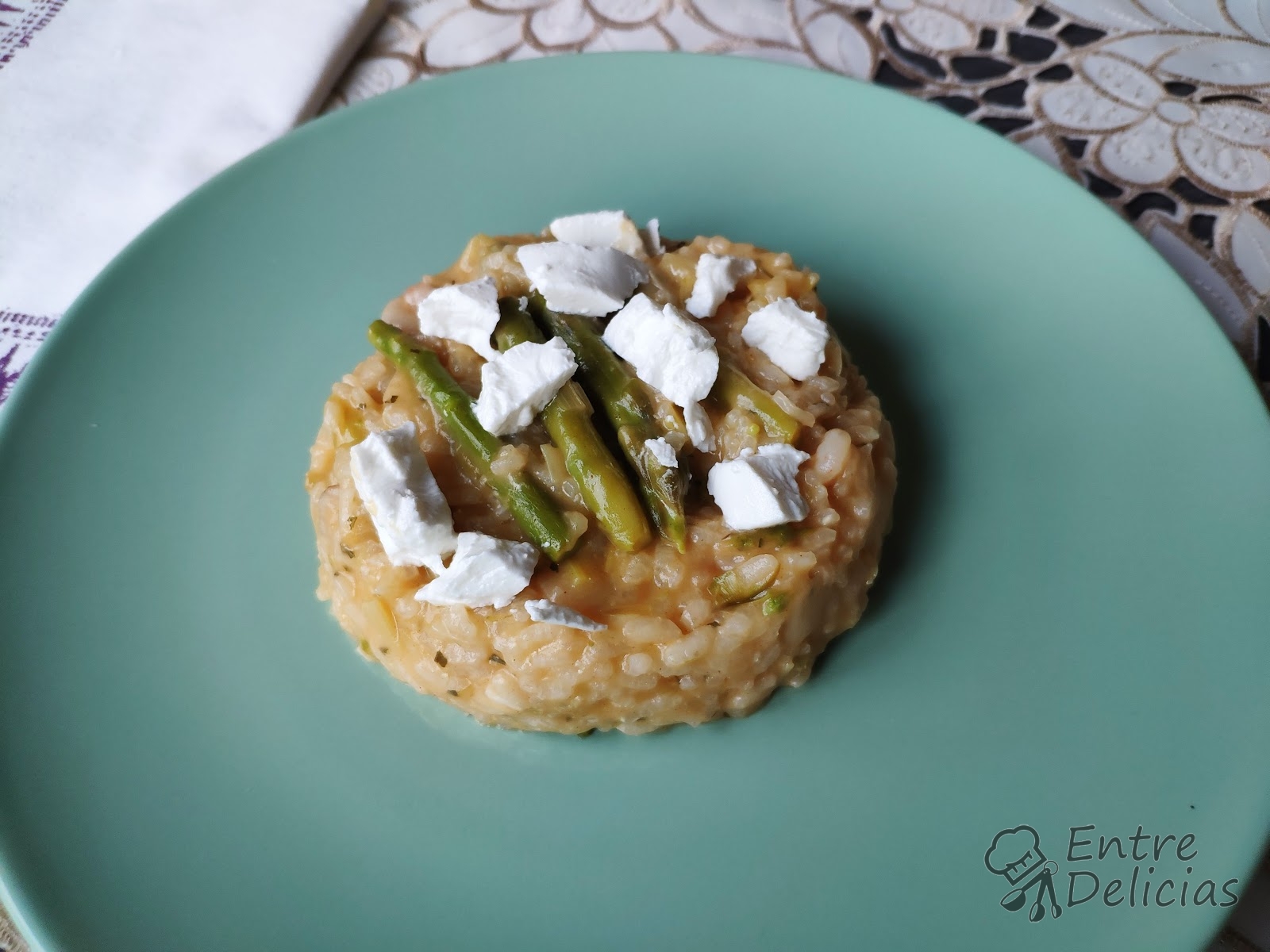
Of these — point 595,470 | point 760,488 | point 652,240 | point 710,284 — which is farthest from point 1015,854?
point 652,240

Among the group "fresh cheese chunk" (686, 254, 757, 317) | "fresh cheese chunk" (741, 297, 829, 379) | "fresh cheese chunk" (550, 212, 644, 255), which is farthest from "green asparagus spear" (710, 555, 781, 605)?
"fresh cheese chunk" (550, 212, 644, 255)

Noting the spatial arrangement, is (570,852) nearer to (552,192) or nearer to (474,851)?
(474,851)

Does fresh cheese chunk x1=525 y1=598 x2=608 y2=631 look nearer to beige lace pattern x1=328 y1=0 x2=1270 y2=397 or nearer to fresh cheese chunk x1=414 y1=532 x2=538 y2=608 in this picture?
fresh cheese chunk x1=414 y1=532 x2=538 y2=608

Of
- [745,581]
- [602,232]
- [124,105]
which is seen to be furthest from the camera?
[124,105]

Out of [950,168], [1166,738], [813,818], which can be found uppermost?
[950,168]

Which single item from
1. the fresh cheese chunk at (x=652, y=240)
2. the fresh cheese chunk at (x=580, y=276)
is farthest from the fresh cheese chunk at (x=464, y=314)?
the fresh cheese chunk at (x=652, y=240)

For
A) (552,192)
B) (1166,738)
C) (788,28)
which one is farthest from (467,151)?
(1166,738)

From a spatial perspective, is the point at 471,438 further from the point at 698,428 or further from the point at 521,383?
the point at 698,428
